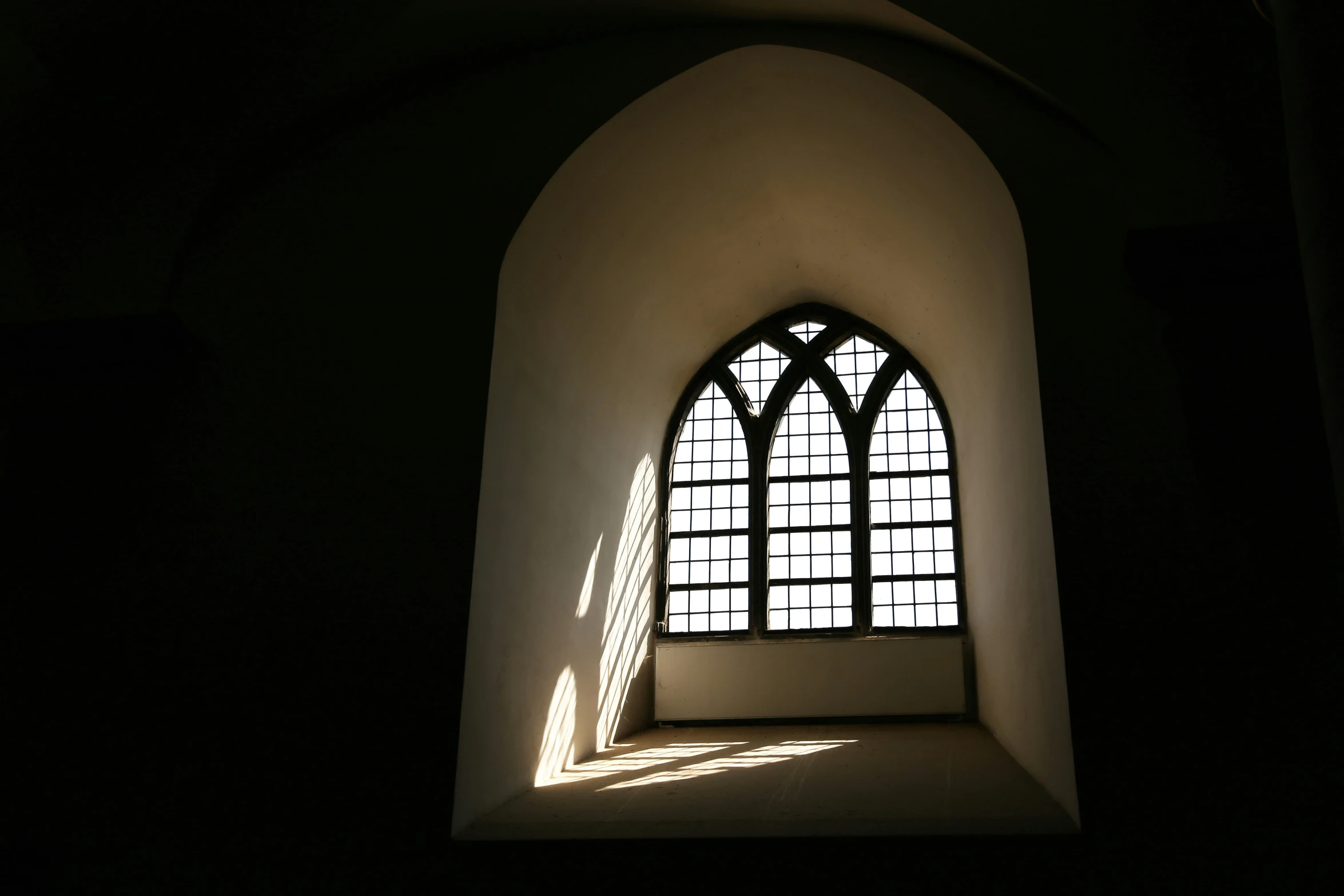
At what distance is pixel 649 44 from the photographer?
6438mm

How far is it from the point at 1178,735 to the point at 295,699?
12.7 ft

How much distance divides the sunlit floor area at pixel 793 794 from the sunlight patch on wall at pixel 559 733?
70 mm

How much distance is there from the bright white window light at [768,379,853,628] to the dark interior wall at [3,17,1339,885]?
3484 mm

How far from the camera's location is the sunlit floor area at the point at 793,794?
464 cm

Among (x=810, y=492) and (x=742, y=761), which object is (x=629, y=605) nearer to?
(x=810, y=492)

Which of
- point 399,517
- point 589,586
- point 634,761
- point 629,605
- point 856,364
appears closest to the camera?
point 399,517

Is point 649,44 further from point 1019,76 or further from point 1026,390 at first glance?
point 1026,390

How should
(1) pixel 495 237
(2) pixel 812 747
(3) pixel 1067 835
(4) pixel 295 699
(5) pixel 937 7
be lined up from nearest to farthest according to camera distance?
(3) pixel 1067 835 < (4) pixel 295 699 < (5) pixel 937 7 < (1) pixel 495 237 < (2) pixel 812 747

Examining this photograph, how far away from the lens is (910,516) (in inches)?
337

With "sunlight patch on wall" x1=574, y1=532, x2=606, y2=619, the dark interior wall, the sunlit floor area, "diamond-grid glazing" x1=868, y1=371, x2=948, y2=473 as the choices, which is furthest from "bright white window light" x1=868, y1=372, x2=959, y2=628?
the dark interior wall

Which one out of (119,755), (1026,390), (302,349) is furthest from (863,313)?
(119,755)

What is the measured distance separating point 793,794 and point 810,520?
145 inches

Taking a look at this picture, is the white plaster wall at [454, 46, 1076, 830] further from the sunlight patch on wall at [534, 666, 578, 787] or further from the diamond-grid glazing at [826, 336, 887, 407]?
the diamond-grid glazing at [826, 336, 887, 407]

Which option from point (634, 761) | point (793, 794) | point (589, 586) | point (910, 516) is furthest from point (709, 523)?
point (793, 794)
